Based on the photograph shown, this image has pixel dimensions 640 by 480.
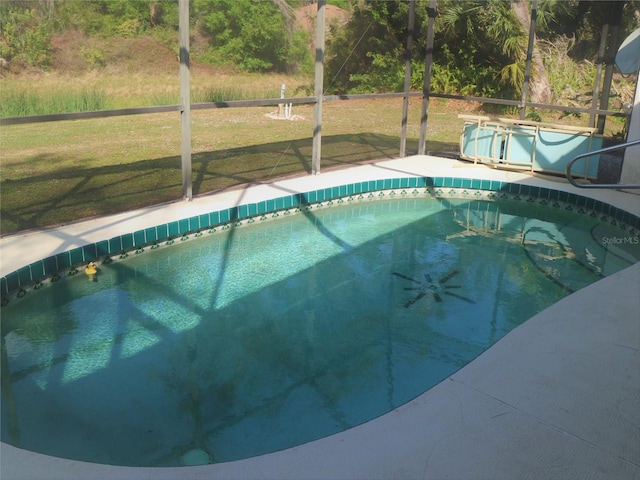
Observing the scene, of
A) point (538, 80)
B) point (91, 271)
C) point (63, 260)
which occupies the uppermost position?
point (538, 80)

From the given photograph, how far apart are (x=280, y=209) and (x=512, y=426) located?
4132 mm

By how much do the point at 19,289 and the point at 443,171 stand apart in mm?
5270

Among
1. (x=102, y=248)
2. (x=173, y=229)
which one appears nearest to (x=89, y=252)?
(x=102, y=248)

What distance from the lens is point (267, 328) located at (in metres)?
4.11

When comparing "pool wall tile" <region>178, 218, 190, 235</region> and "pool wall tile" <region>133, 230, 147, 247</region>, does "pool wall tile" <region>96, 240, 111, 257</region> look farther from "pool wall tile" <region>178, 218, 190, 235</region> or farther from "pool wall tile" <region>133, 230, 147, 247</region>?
"pool wall tile" <region>178, 218, 190, 235</region>

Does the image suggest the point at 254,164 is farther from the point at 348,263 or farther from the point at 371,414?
the point at 371,414

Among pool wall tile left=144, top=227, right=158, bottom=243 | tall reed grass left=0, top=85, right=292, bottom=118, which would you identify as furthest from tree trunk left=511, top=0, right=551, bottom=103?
pool wall tile left=144, top=227, right=158, bottom=243

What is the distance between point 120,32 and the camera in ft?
28.0

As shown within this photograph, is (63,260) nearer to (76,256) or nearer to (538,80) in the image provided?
(76,256)

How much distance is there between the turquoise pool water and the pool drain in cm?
3

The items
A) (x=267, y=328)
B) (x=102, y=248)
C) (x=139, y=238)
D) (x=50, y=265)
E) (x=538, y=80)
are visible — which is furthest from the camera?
(x=538, y=80)

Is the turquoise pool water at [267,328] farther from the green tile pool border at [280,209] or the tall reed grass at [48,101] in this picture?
the tall reed grass at [48,101]

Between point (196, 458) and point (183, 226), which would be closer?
point (196, 458)

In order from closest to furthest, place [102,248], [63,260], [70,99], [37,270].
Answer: [37,270] → [63,260] → [102,248] → [70,99]
